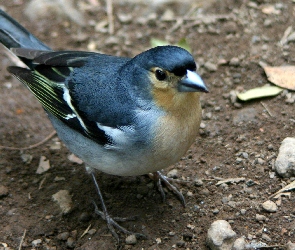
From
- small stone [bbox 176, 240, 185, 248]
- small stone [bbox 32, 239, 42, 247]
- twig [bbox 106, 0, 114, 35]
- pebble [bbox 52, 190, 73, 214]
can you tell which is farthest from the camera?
twig [bbox 106, 0, 114, 35]

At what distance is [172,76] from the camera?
146 inches

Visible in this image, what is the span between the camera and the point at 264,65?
546 centimetres

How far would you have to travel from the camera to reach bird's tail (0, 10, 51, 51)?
200 inches

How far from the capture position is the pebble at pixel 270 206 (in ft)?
13.2

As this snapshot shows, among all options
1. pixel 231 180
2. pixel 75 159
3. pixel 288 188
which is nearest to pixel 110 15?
pixel 75 159

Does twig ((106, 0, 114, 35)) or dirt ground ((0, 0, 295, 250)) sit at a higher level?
twig ((106, 0, 114, 35))

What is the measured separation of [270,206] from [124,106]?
1.36 metres

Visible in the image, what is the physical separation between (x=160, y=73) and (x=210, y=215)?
1.23m

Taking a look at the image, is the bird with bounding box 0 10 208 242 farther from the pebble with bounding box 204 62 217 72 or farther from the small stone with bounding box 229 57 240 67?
the small stone with bounding box 229 57 240 67

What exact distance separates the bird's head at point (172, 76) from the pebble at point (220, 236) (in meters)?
0.93

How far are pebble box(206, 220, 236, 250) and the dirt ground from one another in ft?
0.49

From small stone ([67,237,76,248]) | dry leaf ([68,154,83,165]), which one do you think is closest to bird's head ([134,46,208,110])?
small stone ([67,237,76,248])

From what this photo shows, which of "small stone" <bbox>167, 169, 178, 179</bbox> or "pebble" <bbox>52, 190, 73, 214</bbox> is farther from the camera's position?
"small stone" <bbox>167, 169, 178, 179</bbox>

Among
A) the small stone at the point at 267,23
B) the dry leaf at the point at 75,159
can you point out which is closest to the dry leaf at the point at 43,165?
the dry leaf at the point at 75,159
